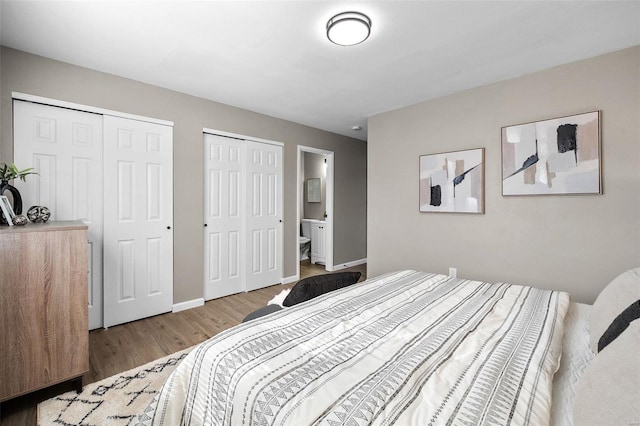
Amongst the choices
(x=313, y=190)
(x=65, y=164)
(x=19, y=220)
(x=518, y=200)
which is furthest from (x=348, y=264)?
(x=19, y=220)

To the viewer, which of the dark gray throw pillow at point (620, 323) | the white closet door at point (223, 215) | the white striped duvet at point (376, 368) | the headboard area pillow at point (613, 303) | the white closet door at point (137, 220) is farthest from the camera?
the white closet door at point (223, 215)

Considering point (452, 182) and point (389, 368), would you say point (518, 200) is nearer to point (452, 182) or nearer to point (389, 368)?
point (452, 182)

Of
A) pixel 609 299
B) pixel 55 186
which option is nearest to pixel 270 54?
pixel 55 186

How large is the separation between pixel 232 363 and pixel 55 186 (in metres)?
2.52

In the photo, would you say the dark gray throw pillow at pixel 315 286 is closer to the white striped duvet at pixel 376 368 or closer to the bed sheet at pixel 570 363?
the white striped duvet at pixel 376 368

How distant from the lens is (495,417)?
772mm

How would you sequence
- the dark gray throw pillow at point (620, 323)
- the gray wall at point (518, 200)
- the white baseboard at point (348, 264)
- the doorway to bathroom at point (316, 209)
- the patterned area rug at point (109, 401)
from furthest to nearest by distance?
1. the white baseboard at point (348, 264)
2. the doorway to bathroom at point (316, 209)
3. the gray wall at point (518, 200)
4. the patterned area rug at point (109, 401)
5. the dark gray throw pillow at point (620, 323)

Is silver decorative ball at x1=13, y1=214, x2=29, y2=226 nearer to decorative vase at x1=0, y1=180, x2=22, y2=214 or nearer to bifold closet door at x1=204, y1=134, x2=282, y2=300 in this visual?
decorative vase at x1=0, y1=180, x2=22, y2=214

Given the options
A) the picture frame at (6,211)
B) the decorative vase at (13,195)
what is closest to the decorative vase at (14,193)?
the decorative vase at (13,195)

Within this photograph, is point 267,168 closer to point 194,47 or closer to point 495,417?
point 194,47

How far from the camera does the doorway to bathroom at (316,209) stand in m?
4.89

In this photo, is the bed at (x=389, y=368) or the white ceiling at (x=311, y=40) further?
the white ceiling at (x=311, y=40)

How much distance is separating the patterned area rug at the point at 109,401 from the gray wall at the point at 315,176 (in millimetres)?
4350

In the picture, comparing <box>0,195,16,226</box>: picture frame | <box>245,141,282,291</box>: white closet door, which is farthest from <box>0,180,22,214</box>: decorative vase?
<box>245,141,282,291</box>: white closet door
